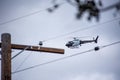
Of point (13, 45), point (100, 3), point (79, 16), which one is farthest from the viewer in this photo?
point (13, 45)

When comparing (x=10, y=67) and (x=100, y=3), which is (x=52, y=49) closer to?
(x=10, y=67)

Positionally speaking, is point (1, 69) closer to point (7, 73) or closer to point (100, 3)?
point (7, 73)

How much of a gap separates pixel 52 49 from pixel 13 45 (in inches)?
53.6

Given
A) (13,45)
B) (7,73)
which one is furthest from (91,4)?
(13,45)

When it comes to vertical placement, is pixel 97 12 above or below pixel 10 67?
above

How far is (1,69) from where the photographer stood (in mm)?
9031

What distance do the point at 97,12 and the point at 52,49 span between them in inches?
249

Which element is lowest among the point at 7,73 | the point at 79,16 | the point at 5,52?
the point at 7,73

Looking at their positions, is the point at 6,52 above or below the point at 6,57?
above

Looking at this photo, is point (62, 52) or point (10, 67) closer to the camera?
point (10, 67)

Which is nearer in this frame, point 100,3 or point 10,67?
point 100,3

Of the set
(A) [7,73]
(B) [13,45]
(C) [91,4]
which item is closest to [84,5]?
(C) [91,4]

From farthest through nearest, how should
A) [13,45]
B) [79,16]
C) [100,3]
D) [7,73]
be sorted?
[13,45], [7,73], [100,3], [79,16]

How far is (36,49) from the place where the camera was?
10227 mm
